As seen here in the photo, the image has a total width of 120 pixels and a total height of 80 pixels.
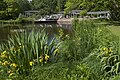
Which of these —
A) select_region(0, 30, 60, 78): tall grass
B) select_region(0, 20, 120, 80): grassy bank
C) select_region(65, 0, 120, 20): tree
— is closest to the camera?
select_region(0, 20, 120, 80): grassy bank

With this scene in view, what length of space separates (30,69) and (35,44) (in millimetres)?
557

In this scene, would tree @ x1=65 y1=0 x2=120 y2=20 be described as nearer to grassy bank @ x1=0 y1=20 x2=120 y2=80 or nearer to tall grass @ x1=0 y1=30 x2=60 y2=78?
grassy bank @ x1=0 y1=20 x2=120 y2=80

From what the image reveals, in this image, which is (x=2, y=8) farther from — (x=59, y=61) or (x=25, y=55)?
(x=59, y=61)

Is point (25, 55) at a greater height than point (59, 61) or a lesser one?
greater

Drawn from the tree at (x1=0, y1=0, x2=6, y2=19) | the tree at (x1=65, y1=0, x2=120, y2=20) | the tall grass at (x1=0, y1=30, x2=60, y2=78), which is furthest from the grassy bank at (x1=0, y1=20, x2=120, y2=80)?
the tree at (x1=0, y1=0, x2=6, y2=19)

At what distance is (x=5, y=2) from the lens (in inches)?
2589

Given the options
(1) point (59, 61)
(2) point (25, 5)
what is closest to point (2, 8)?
(2) point (25, 5)

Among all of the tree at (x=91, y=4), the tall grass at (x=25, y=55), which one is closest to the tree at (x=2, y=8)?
the tree at (x=91, y=4)

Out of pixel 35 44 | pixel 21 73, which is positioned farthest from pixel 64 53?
pixel 21 73

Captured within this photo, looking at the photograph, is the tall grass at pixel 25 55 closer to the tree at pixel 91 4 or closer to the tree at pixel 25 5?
the tree at pixel 91 4

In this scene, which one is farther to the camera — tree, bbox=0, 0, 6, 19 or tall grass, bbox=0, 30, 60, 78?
tree, bbox=0, 0, 6, 19

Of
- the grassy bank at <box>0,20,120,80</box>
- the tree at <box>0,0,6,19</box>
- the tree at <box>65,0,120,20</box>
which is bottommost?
the tree at <box>0,0,6,19</box>

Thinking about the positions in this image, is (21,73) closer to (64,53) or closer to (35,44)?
(35,44)

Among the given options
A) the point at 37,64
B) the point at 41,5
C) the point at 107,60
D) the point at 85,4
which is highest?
the point at 107,60
